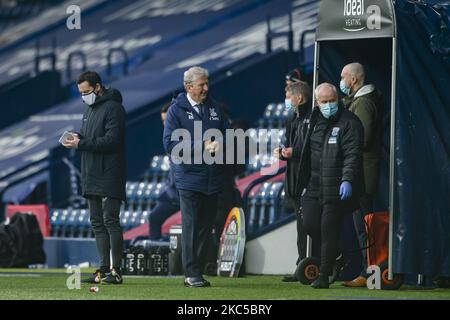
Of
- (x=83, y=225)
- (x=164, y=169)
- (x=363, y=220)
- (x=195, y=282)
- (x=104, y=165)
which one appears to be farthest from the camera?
(x=164, y=169)

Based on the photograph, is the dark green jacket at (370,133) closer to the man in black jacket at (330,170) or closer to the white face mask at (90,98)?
the man in black jacket at (330,170)

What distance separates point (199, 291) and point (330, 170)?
154 centimetres

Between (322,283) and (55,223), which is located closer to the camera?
(322,283)

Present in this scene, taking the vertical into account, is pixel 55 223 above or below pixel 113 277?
A: above

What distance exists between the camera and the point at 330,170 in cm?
1350

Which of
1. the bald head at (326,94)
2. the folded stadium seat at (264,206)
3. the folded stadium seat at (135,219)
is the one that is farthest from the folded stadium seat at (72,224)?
the bald head at (326,94)

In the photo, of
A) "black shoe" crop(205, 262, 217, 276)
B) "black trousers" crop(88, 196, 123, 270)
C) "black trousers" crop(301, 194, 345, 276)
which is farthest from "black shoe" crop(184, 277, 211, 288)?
"black shoe" crop(205, 262, 217, 276)

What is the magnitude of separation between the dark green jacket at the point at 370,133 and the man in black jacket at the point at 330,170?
1.08ft

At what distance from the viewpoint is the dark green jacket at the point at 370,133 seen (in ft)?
45.7

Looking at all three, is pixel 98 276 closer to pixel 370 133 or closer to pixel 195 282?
pixel 195 282

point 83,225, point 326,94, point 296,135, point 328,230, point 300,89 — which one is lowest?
point 83,225

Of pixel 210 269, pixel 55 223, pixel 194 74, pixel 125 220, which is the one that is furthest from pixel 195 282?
pixel 55 223

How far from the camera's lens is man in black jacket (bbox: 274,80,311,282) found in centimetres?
1478

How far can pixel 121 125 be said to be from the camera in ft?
47.1
